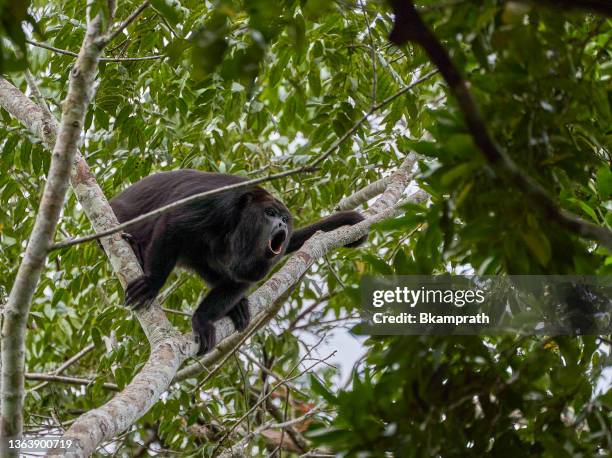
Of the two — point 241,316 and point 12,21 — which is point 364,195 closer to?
point 241,316

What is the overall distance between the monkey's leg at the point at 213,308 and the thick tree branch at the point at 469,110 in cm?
268

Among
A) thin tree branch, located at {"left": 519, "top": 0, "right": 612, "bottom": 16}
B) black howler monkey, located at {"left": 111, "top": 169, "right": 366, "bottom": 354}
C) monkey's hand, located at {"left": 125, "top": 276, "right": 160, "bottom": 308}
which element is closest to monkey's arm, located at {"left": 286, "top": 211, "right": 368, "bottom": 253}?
black howler monkey, located at {"left": 111, "top": 169, "right": 366, "bottom": 354}

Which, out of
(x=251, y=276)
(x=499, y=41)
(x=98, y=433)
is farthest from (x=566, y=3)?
(x=251, y=276)

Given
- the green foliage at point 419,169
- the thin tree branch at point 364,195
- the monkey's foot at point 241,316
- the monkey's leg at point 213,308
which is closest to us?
the green foliage at point 419,169

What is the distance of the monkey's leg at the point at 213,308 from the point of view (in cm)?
411

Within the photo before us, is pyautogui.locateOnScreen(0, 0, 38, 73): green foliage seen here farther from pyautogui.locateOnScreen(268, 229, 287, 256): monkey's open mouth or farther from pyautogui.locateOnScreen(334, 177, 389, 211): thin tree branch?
pyautogui.locateOnScreen(334, 177, 389, 211): thin tree branch

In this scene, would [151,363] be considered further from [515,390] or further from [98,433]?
[515,390]

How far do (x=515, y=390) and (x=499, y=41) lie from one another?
925 mm

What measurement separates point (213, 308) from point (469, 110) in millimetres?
3321

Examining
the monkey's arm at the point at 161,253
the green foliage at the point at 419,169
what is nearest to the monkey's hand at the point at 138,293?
the monkey's arm at the point at 161,253

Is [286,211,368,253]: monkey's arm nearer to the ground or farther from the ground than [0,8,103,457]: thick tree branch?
farther from the ground

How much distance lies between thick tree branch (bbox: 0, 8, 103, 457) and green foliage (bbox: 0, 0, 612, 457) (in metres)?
0.43

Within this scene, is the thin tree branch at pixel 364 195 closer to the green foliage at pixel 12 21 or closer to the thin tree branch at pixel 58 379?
the thin tree branch at pixel 58 379

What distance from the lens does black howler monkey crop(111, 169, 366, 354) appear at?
4496 millimetres
